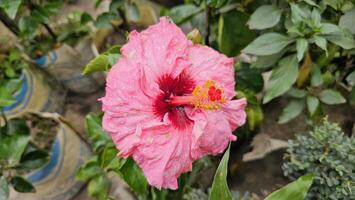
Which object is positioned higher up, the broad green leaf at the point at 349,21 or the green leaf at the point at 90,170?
the broad green leaf at the point at 349,21

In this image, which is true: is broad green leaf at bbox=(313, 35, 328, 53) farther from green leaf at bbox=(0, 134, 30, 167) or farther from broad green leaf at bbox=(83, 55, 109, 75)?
green leaf at bbox=(0, 134, 30, 167)

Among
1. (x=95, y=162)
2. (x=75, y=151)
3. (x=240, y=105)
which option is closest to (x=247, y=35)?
(x=240, y=105)

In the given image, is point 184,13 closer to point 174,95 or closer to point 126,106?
point 174,95

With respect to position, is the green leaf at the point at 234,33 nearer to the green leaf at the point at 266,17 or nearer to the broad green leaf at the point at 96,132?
the green leaf at the point at 266,17

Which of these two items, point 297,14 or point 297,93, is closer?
point 297,14

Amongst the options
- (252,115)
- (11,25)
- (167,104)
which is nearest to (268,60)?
(252,115)

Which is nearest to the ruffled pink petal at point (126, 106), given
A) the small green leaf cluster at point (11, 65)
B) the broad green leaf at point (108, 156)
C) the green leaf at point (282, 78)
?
the broad green leaf at point (108, 156)

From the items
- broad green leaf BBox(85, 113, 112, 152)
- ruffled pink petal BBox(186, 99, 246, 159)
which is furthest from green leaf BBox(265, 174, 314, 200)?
broad green leaf BBox(85, 113, 112, 152)
